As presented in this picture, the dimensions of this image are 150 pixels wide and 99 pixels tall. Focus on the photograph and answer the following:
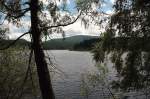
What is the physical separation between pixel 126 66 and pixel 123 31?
1566mm

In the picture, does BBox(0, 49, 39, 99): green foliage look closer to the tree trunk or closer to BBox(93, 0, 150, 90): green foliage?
the tree trunk

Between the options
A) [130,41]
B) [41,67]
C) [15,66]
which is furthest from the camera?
[15,66]

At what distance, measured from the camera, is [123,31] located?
1470 centimetres

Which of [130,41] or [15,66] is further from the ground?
[130,41]

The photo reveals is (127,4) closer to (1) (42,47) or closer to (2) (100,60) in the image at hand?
(2) (100,60)

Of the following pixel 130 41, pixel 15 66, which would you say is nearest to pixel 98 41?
pixel 130 41

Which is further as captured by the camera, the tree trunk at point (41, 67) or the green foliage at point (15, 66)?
the green foliage at point (15, 66)

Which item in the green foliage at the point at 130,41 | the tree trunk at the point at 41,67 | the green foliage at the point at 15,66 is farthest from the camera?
the green foliage at the point at 130,41

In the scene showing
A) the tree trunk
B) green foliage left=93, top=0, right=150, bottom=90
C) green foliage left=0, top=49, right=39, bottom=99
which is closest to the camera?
the tree trunk

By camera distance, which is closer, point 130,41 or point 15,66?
point 130,41

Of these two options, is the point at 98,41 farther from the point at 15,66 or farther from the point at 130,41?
the point at 15,66

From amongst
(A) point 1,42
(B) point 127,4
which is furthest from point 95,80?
(A) point 1,42

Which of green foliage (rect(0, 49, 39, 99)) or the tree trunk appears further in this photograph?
green foliage (rect(0, 49, 39, 99))

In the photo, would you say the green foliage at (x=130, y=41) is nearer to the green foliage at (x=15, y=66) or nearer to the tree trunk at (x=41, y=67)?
the green foliage at (x=15, y=66)
